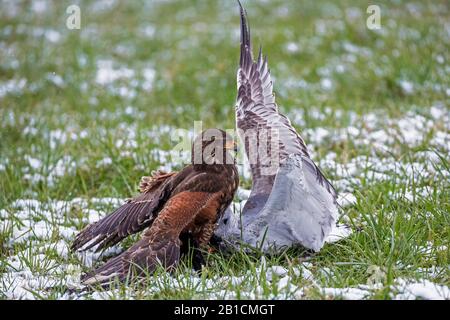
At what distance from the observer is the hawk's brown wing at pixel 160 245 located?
395 centimetres

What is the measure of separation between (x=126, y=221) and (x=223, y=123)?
2.90 meters

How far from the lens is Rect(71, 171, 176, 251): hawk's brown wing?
14.3 ft

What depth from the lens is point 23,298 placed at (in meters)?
3.80

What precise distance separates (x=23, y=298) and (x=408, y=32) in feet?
22.7

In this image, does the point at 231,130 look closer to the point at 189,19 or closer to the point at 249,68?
the point at 249,68

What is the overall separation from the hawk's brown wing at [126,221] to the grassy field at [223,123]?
0.58 ft

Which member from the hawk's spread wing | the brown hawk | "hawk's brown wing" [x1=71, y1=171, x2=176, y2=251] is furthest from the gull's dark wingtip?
"hawk's brown wing" [x1=71, y1=171, x2=176, y2=251]

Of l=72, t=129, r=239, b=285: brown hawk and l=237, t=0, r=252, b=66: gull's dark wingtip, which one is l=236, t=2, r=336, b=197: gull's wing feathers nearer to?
l=237, t=0, r=252, b=66: gull's dark wingtip

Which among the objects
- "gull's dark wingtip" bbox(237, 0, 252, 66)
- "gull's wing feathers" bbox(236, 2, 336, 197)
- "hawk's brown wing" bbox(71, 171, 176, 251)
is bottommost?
"hawk's brown wing" bbox(71, 171, 176, 251)

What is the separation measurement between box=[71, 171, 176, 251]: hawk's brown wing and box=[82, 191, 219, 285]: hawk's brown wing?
148mm

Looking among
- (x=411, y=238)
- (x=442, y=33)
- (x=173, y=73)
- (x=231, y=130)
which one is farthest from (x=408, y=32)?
(x=411, y=238)

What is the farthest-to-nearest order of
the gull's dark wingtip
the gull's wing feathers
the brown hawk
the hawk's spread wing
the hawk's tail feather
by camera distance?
the gull's dark wingtip → the gull's wing feathers → the hawk's spread wing → the brown hawk → the hawk's tail feather

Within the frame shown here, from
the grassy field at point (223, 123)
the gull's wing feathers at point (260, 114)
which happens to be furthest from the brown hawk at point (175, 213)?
the gull's wing feathers at point (260, 114)

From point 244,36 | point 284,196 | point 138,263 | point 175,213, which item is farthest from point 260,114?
point 138,263
